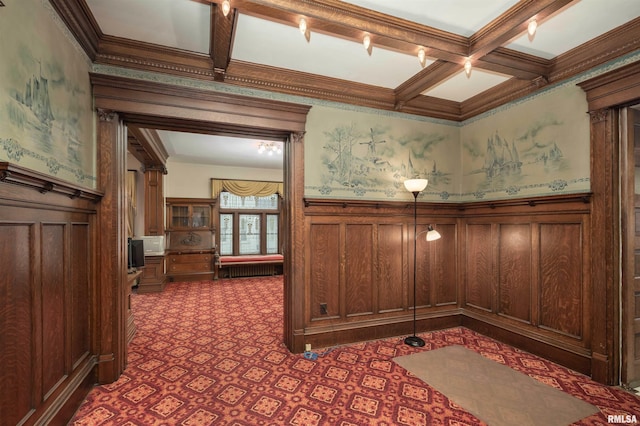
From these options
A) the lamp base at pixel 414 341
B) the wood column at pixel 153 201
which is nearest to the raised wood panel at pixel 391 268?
the lamp base at pixel 414 341

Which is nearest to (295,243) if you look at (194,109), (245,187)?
(194,109)

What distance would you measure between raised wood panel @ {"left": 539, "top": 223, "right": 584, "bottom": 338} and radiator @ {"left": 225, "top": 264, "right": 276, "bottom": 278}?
20.1 feet

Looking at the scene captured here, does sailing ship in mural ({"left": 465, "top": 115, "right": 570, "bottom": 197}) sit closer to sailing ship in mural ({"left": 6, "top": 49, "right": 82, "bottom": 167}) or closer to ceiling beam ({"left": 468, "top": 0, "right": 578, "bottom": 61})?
ceiling beam ({"left": 468, "top": 0, "right": 578, "bottom": 61})

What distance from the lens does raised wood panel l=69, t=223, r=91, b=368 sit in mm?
2393

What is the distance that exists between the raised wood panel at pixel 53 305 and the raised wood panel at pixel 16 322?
→ 0.49 feet

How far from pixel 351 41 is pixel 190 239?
638cm

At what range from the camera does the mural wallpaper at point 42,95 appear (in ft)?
5.33

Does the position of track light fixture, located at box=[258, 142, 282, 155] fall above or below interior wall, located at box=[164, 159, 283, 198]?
above

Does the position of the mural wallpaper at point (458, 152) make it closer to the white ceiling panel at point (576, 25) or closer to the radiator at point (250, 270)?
the white ceiling panel at point (576, 25)

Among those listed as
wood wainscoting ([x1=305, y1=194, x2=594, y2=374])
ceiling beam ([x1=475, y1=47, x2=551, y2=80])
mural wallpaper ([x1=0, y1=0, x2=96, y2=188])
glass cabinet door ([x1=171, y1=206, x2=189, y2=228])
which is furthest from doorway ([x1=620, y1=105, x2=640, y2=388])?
glass cabinet door ([x1=171, y1=206, x2=189, y2=228])

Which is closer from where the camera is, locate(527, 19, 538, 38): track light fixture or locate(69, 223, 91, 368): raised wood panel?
locate(527, 19, 538, 38): track light fixture

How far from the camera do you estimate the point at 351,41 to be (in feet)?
8.97

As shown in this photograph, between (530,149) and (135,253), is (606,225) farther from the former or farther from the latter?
(135,253)

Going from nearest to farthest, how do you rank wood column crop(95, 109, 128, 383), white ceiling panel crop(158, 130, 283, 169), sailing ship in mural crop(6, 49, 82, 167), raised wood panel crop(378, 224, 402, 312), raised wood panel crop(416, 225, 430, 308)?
sailing ship in mural crop(6, 49, 82, 167)
wood column crop(95, 109, 128, 383)
raised wood panel crop(378, 224, 402, 312)
raised wood panel crop(416, 225, 430, 308)
white ceiling panel crop(158, 130, 283, 169)
